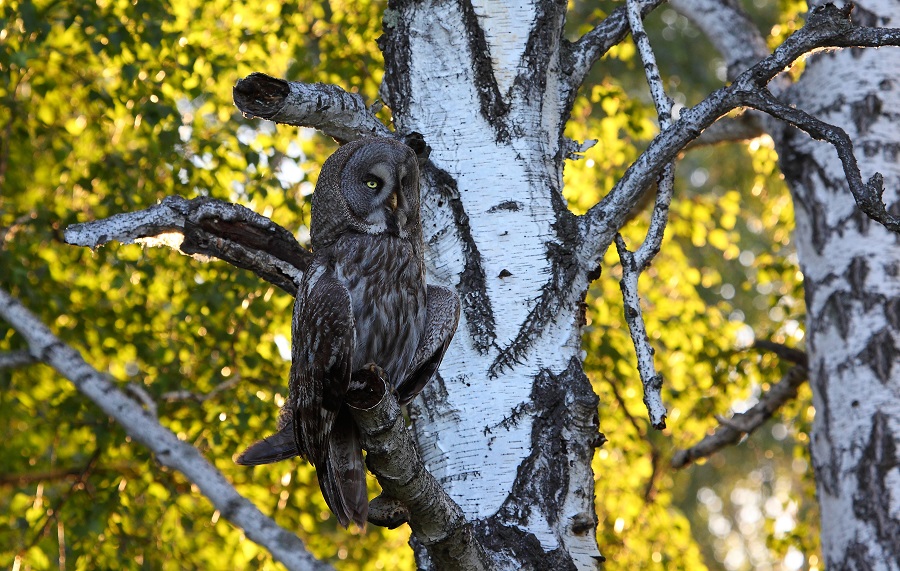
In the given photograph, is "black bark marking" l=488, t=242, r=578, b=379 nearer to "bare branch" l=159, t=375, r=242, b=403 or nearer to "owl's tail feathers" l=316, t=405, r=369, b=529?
"owl's tail feathers" l=316, t=405, r=369, b=529

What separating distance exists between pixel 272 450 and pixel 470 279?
775 mm

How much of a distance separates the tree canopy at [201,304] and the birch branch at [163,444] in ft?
1.46

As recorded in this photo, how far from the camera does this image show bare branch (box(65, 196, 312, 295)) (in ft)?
10.1

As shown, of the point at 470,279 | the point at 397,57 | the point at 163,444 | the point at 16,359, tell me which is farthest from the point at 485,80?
the point at 16,359

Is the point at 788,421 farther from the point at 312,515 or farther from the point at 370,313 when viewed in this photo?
the point at 370,313

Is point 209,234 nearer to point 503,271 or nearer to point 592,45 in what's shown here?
point 503,271

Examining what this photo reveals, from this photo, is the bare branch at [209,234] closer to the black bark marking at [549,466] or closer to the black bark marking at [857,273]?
the black bark marking at [549,466]

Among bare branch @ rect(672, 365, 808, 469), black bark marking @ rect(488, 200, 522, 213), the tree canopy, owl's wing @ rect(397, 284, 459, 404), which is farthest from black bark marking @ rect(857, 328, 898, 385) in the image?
owl's wing @ rect(397, 284, 459, 404)

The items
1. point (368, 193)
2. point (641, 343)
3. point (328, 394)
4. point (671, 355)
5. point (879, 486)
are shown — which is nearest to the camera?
point (328, 394)

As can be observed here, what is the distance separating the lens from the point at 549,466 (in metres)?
2.87

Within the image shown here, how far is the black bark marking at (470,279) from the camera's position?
10.1 feet

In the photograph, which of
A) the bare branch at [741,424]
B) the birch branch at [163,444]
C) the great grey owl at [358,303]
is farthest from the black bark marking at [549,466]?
the bare branch at [741,424]

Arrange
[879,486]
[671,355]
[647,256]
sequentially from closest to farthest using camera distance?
[647,256]
[879,486]
[671,355]

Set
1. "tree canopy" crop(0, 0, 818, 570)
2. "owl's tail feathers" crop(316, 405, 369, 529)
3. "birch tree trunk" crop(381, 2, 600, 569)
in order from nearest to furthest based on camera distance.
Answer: "owl's tail feathers" crop(316, 405, 369, 529), "birch tree trunk" crop(381, 2, 600, 569), "tree canopy" crop(0, 0, 818, 570)
